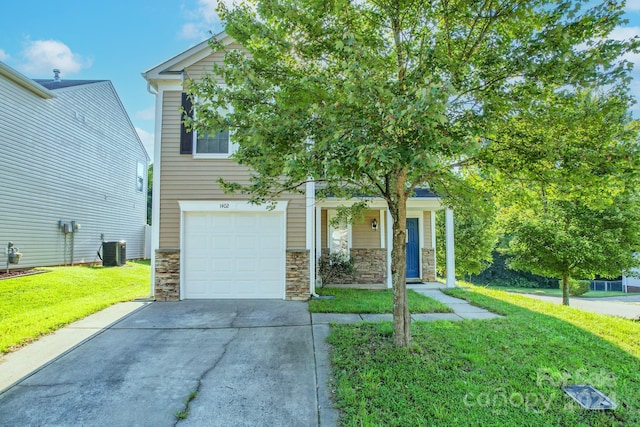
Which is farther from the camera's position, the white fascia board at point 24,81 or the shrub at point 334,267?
the white fascia board at point 24,81

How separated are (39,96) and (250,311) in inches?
447

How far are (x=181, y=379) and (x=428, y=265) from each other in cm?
881

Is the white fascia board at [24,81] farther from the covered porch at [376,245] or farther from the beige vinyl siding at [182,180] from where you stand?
the covered porch at [376,245]

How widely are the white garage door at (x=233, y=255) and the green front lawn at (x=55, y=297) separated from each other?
5.75 feet

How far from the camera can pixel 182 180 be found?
7.86 metres

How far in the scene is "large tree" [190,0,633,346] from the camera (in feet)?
10.6

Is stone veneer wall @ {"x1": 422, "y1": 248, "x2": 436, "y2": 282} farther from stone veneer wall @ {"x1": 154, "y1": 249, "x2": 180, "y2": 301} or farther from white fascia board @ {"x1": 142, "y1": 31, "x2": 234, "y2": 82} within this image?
white fascia board @ {"x1": 142, "y1": 31, "x2": 234, "y2": 82}

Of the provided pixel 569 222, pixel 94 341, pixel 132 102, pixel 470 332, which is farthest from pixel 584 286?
pixel 132 102

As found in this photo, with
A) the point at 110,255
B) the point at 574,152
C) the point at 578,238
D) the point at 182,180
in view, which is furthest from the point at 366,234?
the point at 110,255

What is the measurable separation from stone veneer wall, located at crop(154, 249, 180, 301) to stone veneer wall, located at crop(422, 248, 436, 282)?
741 centimetres

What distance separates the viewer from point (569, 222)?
10.1 m

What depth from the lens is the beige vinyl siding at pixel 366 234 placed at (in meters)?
10.9

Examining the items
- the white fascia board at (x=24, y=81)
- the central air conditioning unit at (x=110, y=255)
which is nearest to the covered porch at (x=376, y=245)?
the central air conditioning unit at (x=110, y=255)

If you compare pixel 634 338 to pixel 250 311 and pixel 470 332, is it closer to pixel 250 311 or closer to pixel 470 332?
pixel 470 332
